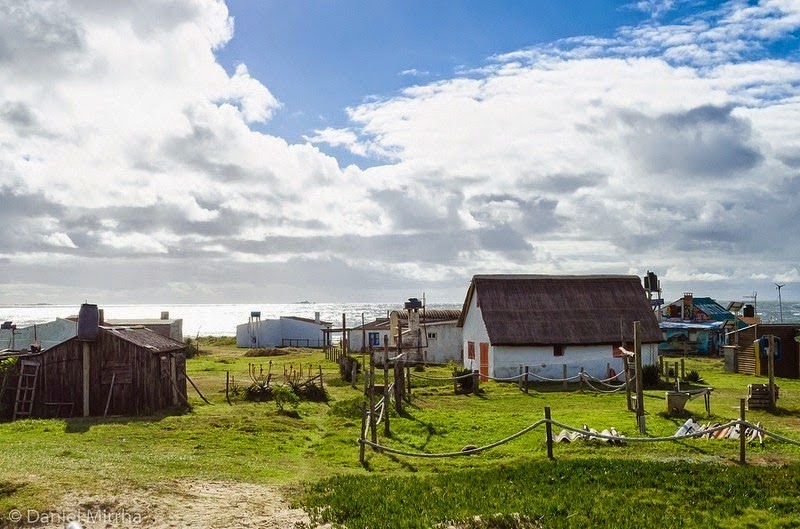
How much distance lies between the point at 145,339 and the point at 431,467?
16160 millimetres

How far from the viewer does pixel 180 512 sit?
11.9m

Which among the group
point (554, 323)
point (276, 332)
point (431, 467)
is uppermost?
point (554, 323)

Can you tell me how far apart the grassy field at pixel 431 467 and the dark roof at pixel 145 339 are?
3061 mm

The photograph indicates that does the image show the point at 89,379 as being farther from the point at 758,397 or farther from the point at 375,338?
the point at 375,338

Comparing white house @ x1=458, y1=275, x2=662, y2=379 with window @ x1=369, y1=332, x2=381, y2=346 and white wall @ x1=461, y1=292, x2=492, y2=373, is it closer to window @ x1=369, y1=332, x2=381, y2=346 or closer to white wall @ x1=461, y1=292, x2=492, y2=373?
white wall @ x1=461, y1=292, x2=492, y2=373

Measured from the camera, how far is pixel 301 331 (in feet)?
265

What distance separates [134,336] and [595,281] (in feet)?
86.1

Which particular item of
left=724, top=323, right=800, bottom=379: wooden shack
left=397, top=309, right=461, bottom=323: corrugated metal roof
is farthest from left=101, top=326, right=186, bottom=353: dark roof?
left=724, top=323, right=800, bottom=379: wooden shack

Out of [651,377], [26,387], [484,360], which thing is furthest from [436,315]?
[26,387]

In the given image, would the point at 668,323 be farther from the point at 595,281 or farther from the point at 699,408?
the point at 699,408

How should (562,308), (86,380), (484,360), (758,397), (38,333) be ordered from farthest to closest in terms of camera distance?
1. (38,333)
2. (562,308)
3. (484,360)
4. (86,380)
5. (758,397)

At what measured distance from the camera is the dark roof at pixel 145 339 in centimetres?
2653

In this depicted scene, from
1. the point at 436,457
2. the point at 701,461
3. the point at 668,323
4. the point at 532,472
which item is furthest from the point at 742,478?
the point at 668,323

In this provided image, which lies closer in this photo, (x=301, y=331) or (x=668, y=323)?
(x=668, y=323)
